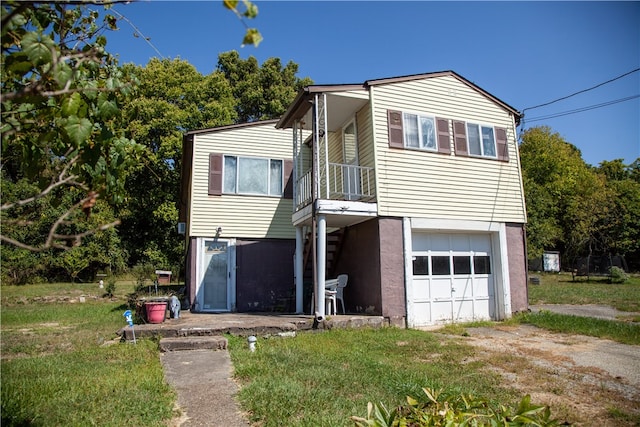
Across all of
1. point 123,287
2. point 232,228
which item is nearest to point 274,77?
point 123,287

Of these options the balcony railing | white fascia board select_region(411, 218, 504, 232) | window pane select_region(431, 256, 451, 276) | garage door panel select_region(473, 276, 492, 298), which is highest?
the balcony railing

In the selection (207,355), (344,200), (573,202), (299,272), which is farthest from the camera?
(573,202)

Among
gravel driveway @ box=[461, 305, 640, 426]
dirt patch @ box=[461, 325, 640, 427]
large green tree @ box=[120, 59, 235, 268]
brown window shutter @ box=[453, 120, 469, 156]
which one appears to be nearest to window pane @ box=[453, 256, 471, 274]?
gravel driveway @ box=[461, 305, 640, 426]

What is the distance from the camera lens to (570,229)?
35.8 m

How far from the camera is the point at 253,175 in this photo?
44.4 ft

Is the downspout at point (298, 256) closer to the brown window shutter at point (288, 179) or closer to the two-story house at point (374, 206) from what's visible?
the two-story house at point (374, 206)

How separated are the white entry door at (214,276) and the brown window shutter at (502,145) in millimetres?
8684

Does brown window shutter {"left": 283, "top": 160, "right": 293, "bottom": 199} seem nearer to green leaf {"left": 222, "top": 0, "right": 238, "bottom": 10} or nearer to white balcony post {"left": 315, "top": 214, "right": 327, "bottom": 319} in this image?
white balcony post {"left": 315, "top": 214, "right": 327, "bottom": 319}

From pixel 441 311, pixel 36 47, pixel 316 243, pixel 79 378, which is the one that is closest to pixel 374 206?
pixel 316 243

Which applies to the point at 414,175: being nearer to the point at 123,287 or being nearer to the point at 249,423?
the point at 249,423

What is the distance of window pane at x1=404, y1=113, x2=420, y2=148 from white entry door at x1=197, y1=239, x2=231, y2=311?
6261 mm

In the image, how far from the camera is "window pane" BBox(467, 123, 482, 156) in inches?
472

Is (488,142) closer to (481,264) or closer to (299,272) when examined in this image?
(481,264)

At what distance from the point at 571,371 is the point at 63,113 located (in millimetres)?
7261
